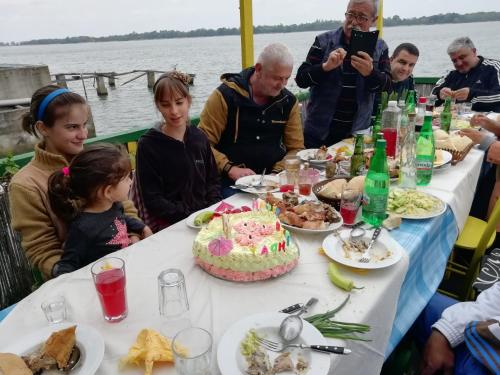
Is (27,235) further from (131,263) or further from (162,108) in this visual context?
(162,108)

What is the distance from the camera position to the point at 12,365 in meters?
0.92

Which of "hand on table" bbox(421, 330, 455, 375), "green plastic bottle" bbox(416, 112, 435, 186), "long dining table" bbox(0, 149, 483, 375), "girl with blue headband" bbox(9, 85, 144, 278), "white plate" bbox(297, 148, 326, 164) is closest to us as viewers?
"long dining table" bbox(0, 149, 483, 375)

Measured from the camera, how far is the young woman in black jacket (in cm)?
242

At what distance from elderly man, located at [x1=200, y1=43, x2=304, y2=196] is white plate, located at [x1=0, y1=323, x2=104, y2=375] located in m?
2.00

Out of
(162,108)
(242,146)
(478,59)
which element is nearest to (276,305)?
(162,108)

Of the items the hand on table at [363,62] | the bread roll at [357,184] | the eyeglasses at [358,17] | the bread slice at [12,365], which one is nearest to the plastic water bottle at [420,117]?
the hand on table at [363,62]

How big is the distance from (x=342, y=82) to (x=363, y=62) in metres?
0.44

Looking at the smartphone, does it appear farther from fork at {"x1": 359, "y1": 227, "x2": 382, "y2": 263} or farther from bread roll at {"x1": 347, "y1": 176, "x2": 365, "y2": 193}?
fork at {"x1": 359, "y1": 227, "x2": 382, "y2": 263}

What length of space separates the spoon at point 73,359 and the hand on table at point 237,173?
6.49ft

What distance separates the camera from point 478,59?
5438mm

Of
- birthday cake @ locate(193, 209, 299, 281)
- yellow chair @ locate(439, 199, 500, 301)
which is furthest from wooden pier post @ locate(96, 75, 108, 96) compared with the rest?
birthday cake @ locate(193, 209, 299, 281)

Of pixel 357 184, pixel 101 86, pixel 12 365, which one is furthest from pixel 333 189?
pixel 101 86

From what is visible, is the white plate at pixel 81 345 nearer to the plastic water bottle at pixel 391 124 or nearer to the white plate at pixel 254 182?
the white plate at pixel 254 182

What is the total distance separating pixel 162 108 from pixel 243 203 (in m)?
0.91
